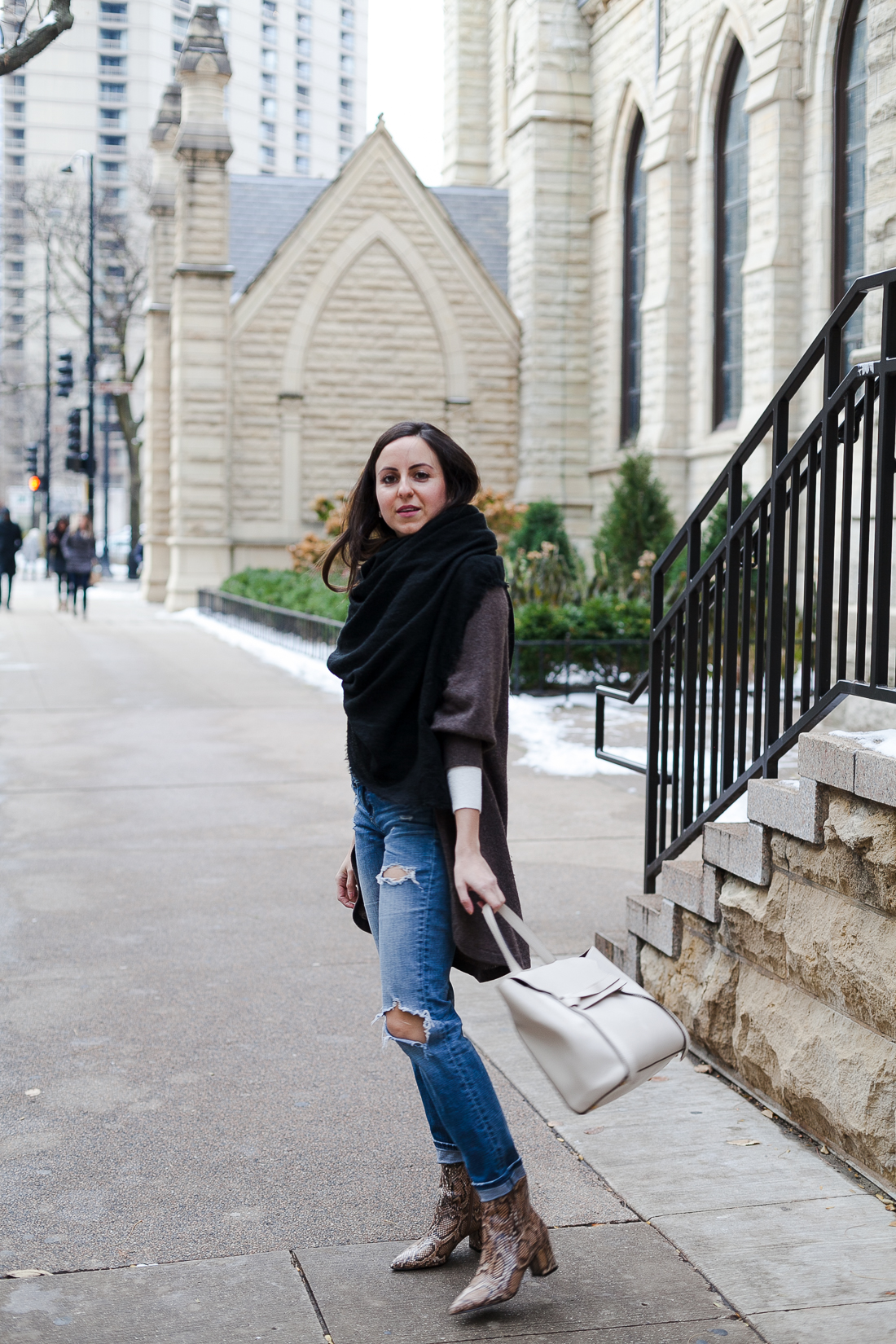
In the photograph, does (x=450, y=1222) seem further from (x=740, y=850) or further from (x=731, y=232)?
(x=731, y=232)

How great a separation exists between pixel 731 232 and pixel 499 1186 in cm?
2055

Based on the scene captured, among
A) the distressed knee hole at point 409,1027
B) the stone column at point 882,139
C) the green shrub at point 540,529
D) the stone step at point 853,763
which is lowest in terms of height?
the distressed knee hole at point 409,1027

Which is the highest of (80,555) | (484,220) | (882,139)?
(484,220)

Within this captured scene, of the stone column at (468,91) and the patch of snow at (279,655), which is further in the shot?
the stone column at (468,91)

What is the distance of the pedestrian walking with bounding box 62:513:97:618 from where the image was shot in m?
25.6

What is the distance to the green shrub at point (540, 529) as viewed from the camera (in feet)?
81.7

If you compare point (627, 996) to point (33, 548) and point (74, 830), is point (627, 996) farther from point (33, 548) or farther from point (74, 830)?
point (33, 548)

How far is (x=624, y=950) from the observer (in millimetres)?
5477

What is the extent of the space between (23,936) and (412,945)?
11.8 ft

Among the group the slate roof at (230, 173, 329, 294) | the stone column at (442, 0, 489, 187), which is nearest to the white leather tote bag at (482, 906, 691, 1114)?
the slate roof at (230, 173, 329, 294)

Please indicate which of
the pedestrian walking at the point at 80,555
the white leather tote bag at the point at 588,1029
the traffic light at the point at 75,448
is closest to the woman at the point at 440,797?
the white leather tote bag at the point at 588,1029

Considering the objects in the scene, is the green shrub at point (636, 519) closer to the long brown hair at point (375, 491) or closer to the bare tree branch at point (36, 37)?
the bare tree branch at point (36, 37)

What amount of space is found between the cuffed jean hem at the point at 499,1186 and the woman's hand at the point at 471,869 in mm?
614

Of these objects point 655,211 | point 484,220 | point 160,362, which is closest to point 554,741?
point 655,211
